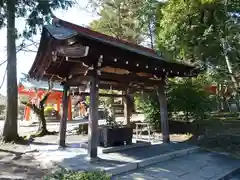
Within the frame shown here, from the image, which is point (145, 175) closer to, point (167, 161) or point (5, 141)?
point (167, 161)

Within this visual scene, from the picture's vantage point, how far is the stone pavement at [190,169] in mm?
5355

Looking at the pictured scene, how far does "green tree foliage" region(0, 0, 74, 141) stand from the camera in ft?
30.7

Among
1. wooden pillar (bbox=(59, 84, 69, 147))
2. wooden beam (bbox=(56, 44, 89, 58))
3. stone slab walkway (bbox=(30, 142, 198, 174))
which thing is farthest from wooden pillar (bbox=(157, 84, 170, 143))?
wooden beam (bbox=(56, 44, 89, 58))

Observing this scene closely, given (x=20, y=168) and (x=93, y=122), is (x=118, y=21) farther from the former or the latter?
(x=20, y=168)

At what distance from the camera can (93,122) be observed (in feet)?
20.2

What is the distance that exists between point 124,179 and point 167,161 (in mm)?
1930

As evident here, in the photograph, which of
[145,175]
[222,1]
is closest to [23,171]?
[145,175]

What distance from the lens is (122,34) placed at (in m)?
17.6

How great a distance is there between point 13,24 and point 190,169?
8.44 meters

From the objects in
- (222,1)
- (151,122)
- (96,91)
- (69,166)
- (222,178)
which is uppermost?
(222,1)

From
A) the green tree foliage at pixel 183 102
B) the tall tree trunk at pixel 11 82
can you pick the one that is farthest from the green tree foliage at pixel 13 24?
the green tree foliage at pixel 183 102

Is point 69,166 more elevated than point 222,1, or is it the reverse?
point 222,1

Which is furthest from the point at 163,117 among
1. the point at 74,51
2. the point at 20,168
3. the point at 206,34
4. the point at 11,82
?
the point at 11,82

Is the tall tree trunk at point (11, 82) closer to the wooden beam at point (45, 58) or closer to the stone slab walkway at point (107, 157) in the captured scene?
the stone slab walkway at point (107, 157)
